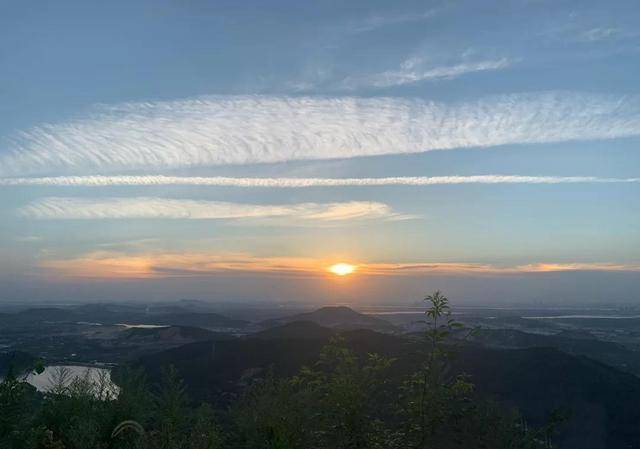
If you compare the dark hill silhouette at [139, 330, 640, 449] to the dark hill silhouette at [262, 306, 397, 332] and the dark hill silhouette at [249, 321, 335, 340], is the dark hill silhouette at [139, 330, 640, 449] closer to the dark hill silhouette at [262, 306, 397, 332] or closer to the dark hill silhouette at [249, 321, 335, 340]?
the dark hill silhouette at [249, 321, 335, 340]

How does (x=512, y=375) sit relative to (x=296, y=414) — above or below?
below

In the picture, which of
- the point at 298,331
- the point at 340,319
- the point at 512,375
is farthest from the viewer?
the point at 340,319

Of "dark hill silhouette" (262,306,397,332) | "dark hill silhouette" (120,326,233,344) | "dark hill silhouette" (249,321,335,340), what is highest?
A: "dark hill silhouette" (249,321,335,340)

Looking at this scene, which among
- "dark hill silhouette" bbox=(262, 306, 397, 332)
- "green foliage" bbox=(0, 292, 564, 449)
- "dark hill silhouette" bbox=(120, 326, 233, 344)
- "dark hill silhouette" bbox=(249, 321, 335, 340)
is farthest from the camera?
"dark hill silhouette" bbox=(262, 306, 397, 332)

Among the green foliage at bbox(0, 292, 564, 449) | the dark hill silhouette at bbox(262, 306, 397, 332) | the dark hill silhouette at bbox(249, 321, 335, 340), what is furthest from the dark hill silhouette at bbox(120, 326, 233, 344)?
the green foliage at bbox(0, 292, 564, 449)

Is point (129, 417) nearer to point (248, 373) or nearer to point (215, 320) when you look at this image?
point (248, 373)

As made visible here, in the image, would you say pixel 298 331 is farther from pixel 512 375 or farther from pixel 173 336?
pixel 512 375

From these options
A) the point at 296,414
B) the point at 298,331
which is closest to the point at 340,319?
the point at 298,331

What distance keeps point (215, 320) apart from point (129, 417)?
158m

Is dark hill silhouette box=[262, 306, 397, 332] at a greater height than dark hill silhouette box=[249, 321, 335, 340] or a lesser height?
lesser

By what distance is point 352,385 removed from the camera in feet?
26.0

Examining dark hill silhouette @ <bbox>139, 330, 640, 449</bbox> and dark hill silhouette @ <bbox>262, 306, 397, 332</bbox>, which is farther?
dark hill silhouette @ <bbox>262, 306, 397, 332</bbox>

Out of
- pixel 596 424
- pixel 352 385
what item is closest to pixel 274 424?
pixel 352 385

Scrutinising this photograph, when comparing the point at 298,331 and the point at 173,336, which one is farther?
the point at 173,336
